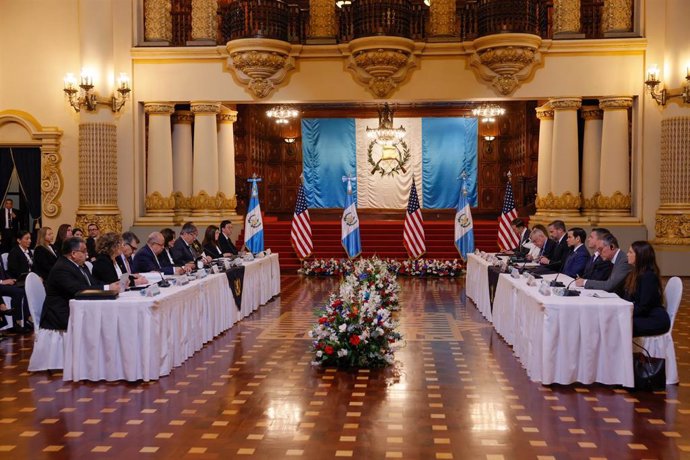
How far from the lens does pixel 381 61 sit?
17.5 metres

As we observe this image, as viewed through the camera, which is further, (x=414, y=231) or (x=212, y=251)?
(x=414, y=231)

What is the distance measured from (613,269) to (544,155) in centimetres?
1131

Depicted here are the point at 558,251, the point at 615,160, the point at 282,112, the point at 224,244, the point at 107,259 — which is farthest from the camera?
the point at 282,112

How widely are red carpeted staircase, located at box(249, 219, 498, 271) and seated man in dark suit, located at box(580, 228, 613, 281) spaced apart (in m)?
10.3

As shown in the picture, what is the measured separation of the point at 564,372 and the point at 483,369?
3.77ft

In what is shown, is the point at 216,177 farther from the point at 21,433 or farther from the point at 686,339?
the point at 21,433

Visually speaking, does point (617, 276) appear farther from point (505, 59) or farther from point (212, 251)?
point (505, 59)

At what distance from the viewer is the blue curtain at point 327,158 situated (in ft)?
79.5

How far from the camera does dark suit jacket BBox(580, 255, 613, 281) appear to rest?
8.84m

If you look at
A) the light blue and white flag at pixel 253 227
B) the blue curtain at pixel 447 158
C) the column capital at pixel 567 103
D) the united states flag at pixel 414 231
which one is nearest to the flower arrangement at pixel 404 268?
the united states flag at pixel 414 231

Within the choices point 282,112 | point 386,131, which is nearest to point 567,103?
point 386,131

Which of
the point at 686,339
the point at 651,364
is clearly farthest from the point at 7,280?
the point at 686,339

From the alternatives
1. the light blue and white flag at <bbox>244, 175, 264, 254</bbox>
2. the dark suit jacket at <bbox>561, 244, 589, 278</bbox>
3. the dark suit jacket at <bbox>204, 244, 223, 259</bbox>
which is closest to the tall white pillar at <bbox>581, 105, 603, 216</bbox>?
the light blue and white flag at <bbox>244, 175, 264, 254</bbox>

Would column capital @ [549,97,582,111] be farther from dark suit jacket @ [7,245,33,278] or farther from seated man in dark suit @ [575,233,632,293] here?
dark suit jacket @ [7,245,33,278]
